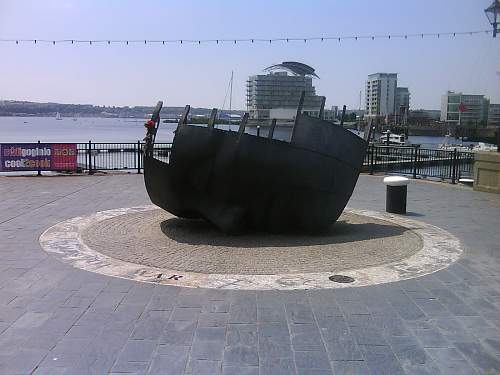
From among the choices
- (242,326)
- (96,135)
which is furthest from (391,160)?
(96,135)

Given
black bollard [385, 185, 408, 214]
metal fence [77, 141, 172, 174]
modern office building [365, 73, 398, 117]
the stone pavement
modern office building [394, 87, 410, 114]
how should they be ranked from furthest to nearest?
modern office building [394, 87, 410, 114] < modern office building [365, 73, 398, 117] < metal fence [77, 141, 172, 174] < black bollard [385, 185, 408, 214] < the stone pavement

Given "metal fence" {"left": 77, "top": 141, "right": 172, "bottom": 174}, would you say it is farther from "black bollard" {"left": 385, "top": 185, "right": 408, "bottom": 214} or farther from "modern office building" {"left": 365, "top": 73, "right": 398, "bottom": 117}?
"modern office building" {"left": 365, "top": 73, "right": 398, "bottom": 117}

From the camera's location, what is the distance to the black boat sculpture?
889 cm

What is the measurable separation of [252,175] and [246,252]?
138cm

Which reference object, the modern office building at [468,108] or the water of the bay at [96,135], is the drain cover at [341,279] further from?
the modern office building at [468,108]

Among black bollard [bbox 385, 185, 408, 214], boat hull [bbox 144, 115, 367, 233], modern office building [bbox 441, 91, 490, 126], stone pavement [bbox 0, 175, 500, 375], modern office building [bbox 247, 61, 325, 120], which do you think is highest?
modern office building [bbox 441, 91, 490, 126]

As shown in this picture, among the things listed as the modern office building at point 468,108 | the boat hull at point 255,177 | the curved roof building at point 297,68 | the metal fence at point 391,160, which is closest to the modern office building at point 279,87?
the curved roof building at point 297,68

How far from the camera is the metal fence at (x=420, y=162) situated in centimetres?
2094

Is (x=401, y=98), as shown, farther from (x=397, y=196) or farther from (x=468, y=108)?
(x=397, y=196)

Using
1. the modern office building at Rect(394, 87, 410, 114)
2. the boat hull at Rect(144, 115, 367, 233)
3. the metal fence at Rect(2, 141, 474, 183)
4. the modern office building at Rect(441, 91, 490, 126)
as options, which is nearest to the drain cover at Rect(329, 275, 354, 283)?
the boat hull at Rect(144, 115, 367, 233)

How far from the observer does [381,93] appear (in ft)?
359

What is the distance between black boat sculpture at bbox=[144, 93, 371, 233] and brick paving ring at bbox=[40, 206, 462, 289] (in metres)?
0.43

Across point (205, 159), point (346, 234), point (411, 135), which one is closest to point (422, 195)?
point (346, 234)

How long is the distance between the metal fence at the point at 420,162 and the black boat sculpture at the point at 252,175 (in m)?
11.9
